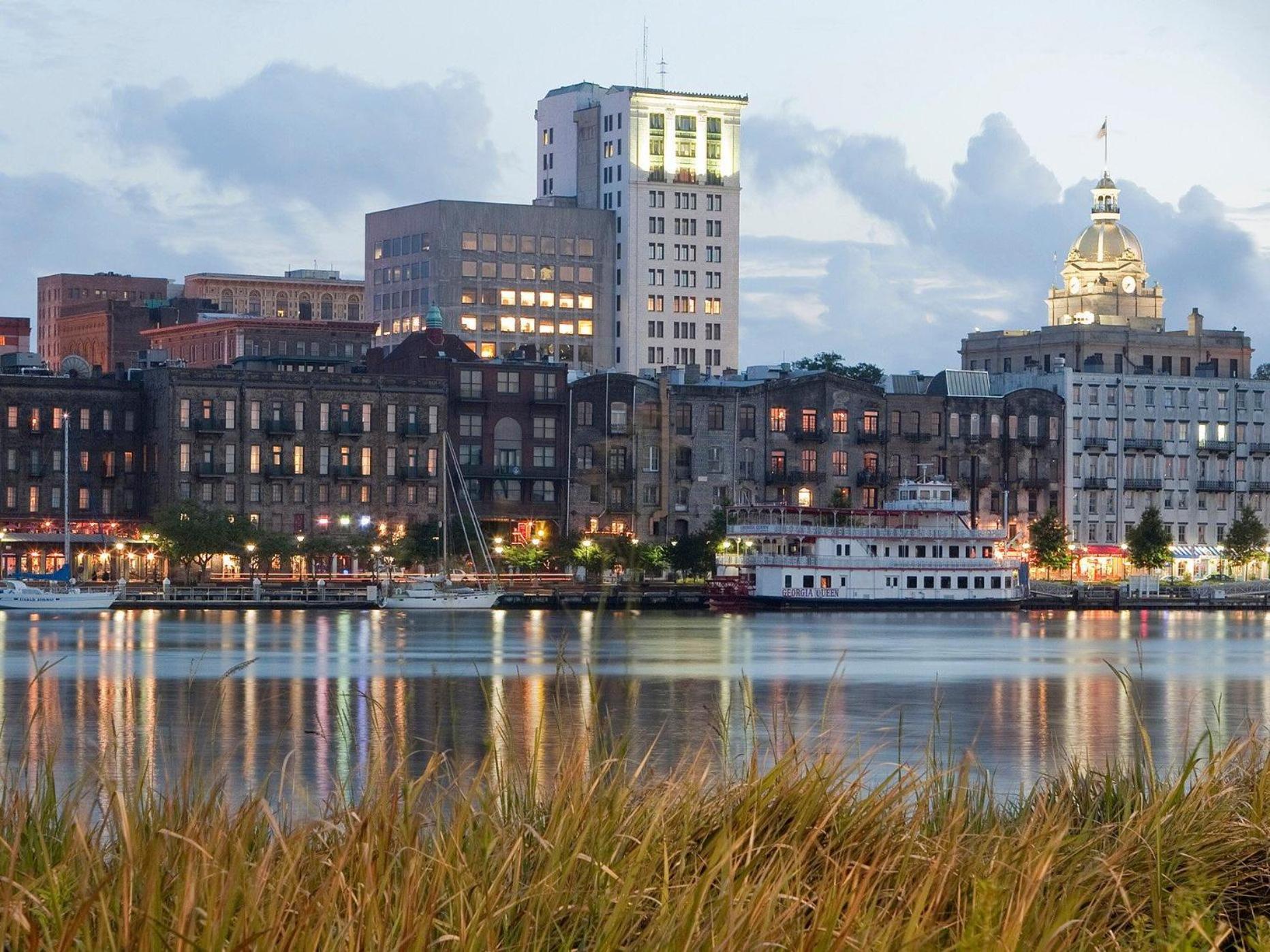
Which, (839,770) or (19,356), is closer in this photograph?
(839,770)

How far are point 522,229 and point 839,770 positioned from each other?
16696cm

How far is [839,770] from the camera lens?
41.9 ft

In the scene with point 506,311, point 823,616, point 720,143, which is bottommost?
point 823,616

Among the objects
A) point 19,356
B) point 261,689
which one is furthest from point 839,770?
point 19,356

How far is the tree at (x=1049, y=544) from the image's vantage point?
119750mm

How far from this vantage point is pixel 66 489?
3915 inches

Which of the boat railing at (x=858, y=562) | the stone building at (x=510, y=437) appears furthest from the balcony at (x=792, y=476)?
the boat railing at (x=858, y=562)

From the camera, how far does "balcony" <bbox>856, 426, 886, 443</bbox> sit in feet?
399

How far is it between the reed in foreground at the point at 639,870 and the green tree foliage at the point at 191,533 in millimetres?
88407

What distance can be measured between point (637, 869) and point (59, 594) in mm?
91991

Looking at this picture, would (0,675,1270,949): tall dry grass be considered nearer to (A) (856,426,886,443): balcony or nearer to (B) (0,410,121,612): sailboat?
(B) (0,410,121,612): sailboat

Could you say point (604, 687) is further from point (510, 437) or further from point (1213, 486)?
point (1213, 486)

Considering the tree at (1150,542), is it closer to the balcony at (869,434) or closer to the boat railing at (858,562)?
the balcony at (869,434)

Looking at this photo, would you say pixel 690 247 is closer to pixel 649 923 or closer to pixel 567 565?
pixel 567 565
